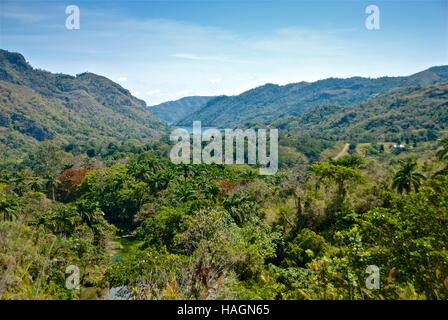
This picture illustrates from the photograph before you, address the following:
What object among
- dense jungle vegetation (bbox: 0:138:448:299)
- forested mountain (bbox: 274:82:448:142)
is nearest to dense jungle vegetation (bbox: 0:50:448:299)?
dense jungle vegetation (bbox: 0:138:448:299)

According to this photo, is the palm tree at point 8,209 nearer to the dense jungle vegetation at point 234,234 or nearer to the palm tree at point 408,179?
the dense jungle vegetation at point 234,234

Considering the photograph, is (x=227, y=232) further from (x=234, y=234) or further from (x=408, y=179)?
(x=408, y=179)

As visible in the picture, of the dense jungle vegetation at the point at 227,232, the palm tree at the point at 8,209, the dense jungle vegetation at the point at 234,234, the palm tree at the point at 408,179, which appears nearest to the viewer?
the dense jungle vegetation at the point at 234,234

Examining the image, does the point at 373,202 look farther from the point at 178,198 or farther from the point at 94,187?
the point at 94,187

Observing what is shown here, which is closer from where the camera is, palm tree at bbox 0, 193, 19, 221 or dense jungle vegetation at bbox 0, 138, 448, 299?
dense jungle vegetation at bbox 0, 138, 448, 299

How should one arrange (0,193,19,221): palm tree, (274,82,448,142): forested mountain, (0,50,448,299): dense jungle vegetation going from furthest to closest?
(274,82,448,142): forested mountain → (0,193,19,221): palm tree → (0,50,448,299): dense jungle vegetation

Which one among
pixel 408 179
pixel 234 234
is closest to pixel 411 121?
pixel 408 179

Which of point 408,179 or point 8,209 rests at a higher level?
point 408,179

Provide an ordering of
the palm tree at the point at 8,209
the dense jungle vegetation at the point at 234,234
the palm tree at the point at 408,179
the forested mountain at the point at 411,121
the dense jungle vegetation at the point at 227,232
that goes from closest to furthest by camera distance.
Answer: the dense jungle vegetation at the point at 234,234, the dense jungle vegetation at the point at 227,232, the palm tree at the point at 408,179, the palm tree at the point at 8,209, the forested mountain at the point at 411,121

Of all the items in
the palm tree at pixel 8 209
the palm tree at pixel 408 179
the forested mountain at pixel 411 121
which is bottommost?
the palm tree at pixel 8 209

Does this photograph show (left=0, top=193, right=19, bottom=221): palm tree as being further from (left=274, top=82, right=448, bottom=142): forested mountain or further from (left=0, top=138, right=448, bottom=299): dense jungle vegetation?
(left=274, top=82, right=448, bottom=142): forested mountain

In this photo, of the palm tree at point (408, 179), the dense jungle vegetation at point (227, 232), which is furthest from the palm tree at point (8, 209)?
the palm tree at point (408, 179)

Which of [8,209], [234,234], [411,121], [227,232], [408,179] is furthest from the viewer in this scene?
[411,121]

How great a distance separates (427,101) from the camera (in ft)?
538
